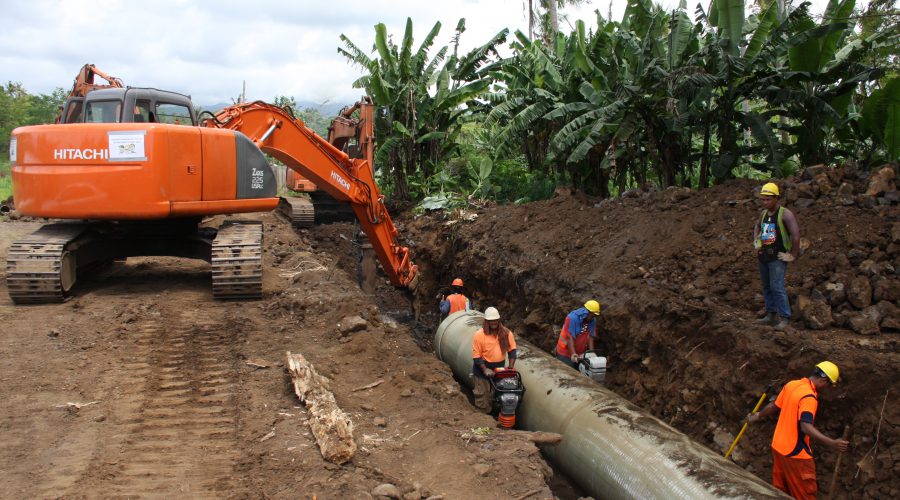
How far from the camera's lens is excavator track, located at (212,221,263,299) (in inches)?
368

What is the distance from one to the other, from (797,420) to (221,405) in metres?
4.95

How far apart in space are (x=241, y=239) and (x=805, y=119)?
352 inches

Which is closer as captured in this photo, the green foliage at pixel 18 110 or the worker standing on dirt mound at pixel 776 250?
the worker standing on dirt mound at pixel 776 250

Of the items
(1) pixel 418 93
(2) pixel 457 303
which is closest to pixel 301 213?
(1) pixel 418 93

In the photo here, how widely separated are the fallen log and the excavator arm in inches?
145

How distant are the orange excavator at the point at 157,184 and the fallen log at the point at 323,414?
10.5 ft

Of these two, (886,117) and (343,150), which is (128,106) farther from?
(886,117)

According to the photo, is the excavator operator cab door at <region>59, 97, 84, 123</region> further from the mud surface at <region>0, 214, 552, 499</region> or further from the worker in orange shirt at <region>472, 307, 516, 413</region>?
the worker in orange shirt at <region>472, 307, 516, 413</region>

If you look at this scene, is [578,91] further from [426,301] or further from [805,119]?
[426,301]

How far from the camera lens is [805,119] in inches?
423

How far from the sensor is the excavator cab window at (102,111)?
9555 millimetres

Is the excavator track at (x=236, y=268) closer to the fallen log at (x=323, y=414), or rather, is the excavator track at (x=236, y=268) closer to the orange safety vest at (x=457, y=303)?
the fallen log at (x=323, y=414)

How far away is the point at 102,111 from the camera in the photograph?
31.7 feet

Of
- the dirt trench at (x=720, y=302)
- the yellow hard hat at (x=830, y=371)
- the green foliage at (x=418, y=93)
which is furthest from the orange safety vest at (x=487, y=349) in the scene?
the green foliage at (x=418, y=93)
